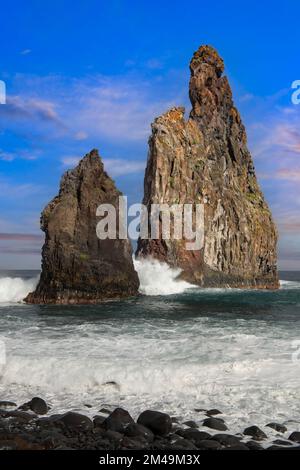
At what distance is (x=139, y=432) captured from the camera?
9.50 meters

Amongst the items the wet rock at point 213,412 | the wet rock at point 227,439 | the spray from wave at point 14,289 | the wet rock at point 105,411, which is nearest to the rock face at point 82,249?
the spray from wave at point 14,289

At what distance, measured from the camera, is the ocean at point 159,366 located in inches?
459

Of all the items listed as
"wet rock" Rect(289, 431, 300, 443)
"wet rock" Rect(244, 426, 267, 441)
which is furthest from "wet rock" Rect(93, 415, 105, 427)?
"wet rock" Rect(289, 431, 300, 443)

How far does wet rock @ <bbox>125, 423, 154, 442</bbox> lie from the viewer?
938 centimetres

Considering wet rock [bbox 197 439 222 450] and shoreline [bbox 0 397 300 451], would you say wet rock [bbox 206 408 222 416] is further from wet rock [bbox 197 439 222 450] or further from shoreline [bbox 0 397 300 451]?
wet rock [bbox 197 439 222 450]

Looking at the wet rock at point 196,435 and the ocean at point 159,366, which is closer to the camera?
the wet rock at point 196,435

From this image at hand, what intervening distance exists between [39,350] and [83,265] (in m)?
22.9

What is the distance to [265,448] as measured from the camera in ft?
29.1

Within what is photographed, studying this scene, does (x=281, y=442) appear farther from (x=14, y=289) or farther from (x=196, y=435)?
(x=14, y=289)

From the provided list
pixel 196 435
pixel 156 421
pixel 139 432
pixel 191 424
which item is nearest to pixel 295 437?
pixel 196 435

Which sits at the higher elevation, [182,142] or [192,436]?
[182,142]

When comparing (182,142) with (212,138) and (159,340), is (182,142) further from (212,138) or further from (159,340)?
(159,340)

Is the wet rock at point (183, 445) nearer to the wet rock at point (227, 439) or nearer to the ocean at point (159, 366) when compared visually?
the wet rock at point (227, 439)
